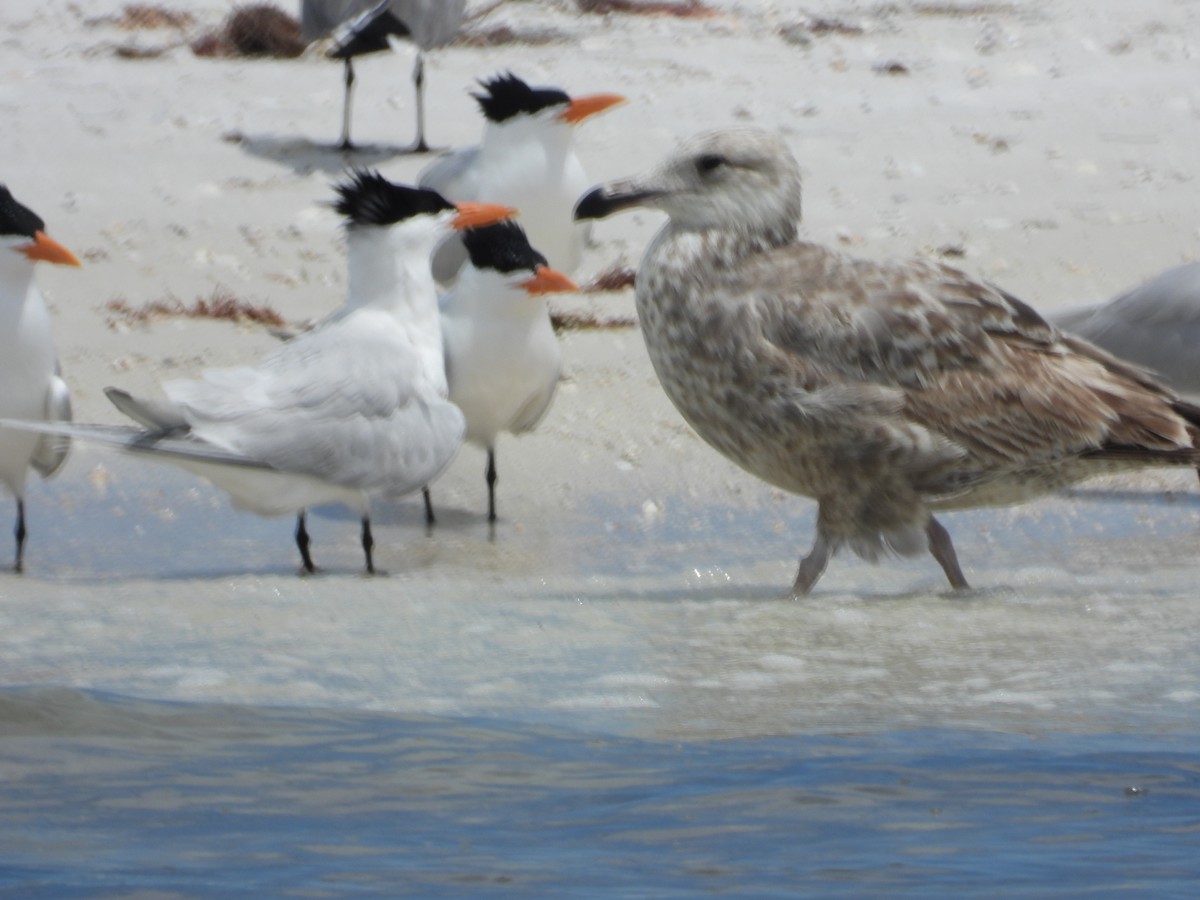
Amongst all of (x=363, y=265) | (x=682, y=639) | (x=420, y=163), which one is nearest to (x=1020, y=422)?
(x=682, y=639)

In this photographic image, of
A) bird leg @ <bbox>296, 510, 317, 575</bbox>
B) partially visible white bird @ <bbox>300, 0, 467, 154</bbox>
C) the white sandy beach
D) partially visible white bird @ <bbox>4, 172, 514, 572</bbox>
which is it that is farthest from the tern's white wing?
bird leg @ <bbox>296, 510, 317, 575</bbox>

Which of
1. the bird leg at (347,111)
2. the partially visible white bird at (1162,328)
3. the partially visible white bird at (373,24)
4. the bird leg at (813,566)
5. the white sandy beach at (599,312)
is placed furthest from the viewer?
the partially visible white bird at (373,24)

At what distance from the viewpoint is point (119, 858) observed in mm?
3732

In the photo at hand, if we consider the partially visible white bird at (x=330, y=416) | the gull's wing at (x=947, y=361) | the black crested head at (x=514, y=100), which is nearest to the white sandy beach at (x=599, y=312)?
the partially visible white bird at (x=330, y=416)

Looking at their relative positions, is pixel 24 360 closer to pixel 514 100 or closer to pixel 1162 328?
pixel 514 100

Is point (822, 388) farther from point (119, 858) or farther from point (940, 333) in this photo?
point (119, 858)

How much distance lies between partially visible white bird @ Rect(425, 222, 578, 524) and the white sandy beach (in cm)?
32

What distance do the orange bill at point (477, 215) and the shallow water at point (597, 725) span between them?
1158mm

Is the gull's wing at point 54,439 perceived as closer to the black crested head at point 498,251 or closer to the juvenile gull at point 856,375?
the black crested head at point 498,251

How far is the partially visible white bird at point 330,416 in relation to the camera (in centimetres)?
600

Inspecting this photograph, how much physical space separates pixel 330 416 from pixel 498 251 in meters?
1.13

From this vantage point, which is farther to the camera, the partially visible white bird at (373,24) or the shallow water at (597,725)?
the partially visible white bird at (373,24)

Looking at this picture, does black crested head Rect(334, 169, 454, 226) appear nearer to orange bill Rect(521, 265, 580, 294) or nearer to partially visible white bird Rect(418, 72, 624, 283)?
orange bill Rect(521, 265, 580, 294)

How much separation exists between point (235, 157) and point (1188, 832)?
26.1 ft
